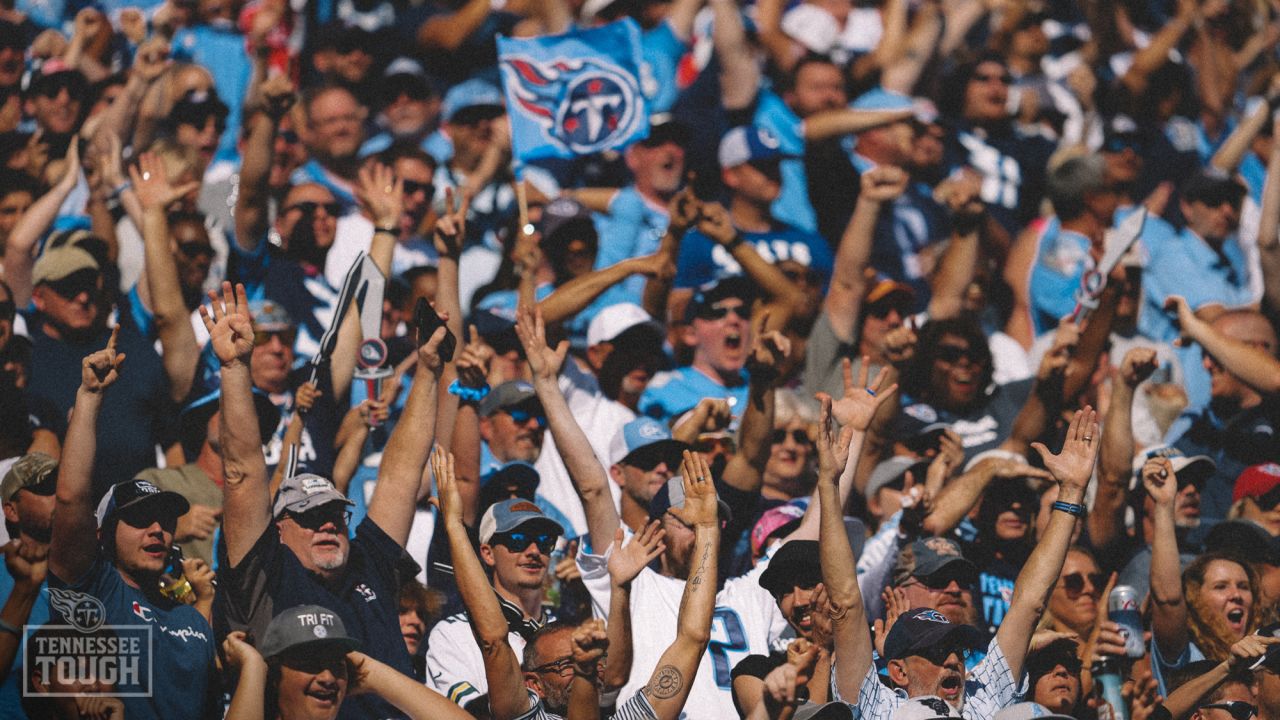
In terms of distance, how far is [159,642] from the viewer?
6.51 m

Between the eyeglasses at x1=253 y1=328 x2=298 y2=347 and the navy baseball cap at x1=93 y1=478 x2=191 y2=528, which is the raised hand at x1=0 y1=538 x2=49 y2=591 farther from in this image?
the eyeglasses at x1=253 y1=328 x2=298 y2=347

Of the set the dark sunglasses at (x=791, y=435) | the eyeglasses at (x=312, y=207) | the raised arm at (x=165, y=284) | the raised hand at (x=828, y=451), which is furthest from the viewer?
the eyeglasses at (x=312, y=207)

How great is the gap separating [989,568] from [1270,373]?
194cm

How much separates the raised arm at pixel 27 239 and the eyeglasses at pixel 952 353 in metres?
4.47

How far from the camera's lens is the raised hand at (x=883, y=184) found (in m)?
9.53

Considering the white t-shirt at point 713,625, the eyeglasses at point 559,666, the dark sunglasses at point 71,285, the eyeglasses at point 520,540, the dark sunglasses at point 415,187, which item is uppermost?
the dark sunglasses at point 71,285

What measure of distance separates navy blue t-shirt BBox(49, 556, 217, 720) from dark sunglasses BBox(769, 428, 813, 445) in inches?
122

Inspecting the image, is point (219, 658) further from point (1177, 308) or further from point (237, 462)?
point (1177, 308)

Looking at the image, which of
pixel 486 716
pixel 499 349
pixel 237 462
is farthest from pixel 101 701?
pixel 499 349

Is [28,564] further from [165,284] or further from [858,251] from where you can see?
[858,251]

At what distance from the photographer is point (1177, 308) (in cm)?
901

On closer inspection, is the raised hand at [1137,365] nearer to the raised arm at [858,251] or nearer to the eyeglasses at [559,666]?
the raised arm at [858,251]

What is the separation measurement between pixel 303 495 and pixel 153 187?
2.37 m

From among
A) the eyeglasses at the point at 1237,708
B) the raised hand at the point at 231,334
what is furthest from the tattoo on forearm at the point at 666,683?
the eyeglasses at the point at 1237,708
